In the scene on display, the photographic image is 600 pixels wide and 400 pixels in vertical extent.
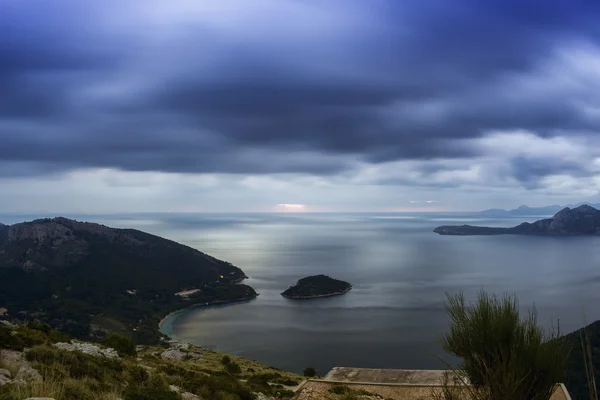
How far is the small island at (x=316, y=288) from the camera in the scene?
126 meters

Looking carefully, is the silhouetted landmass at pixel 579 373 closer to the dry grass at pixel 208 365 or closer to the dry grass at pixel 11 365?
the dry grass at pixel 208 365

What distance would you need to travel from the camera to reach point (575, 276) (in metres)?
137

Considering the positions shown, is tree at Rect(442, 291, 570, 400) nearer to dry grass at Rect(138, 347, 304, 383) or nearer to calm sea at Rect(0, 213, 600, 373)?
dry grass at Rect(138, 347, 304, 383)

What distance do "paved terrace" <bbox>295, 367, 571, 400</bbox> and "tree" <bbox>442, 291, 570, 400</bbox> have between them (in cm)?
628

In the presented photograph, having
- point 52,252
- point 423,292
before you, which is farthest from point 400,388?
point 52,252

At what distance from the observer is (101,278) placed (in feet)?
465

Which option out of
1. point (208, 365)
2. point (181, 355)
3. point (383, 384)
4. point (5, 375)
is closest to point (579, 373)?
point (383, 384)

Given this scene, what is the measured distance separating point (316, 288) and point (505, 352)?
123m

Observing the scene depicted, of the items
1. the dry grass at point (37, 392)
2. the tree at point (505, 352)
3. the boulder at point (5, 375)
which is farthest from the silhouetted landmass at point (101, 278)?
the tree at point (505, 352)

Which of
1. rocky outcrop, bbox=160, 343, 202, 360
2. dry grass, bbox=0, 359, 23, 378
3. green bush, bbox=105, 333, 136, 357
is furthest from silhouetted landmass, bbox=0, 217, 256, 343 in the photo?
dry grass, bbox=0, 359, 23, 378

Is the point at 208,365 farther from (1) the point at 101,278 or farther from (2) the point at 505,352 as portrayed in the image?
(1) the point at 101,278

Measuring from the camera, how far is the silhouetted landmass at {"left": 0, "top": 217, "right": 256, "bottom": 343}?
106750 millimetres

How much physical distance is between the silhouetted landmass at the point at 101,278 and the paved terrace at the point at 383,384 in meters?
78.6

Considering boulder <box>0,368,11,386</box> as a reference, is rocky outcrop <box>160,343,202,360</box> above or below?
below
